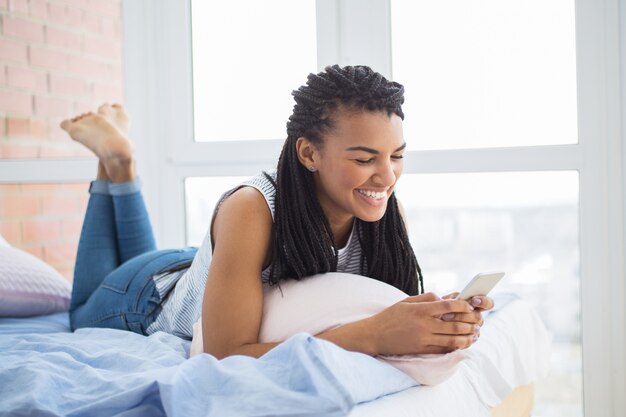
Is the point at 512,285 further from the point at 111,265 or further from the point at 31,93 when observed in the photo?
the point at 31,93

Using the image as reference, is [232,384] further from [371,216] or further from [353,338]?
[371,216]

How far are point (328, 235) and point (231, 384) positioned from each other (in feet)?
1.81

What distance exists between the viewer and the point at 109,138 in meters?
2.32

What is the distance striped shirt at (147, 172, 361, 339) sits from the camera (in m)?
1.48

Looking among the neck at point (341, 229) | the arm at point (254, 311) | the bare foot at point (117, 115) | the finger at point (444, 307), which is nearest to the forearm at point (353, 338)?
the arm at point (254, 311)

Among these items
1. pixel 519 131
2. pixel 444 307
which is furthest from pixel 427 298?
pixel 519 131

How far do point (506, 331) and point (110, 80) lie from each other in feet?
6.32

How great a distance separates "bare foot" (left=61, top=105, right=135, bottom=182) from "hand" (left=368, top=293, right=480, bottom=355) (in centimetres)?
122

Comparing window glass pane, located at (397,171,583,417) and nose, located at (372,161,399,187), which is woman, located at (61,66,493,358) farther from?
window glass pane, located at (397,171,583,417)

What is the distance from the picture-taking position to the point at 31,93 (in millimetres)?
2998

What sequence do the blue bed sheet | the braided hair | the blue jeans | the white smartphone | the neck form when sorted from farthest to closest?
the blue jeans → the neck → the braided hair → the white smartphone → the blue bed sheet

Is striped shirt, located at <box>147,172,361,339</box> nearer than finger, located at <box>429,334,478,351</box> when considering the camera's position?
No

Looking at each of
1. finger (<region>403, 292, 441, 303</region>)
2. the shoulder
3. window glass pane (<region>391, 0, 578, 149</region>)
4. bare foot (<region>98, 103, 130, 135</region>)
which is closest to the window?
window glass pane (<region>391, 0, 578, 149</region>)

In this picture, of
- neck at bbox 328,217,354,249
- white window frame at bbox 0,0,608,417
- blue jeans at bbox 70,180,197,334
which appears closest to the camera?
neck at bbox 328,217,354,249
